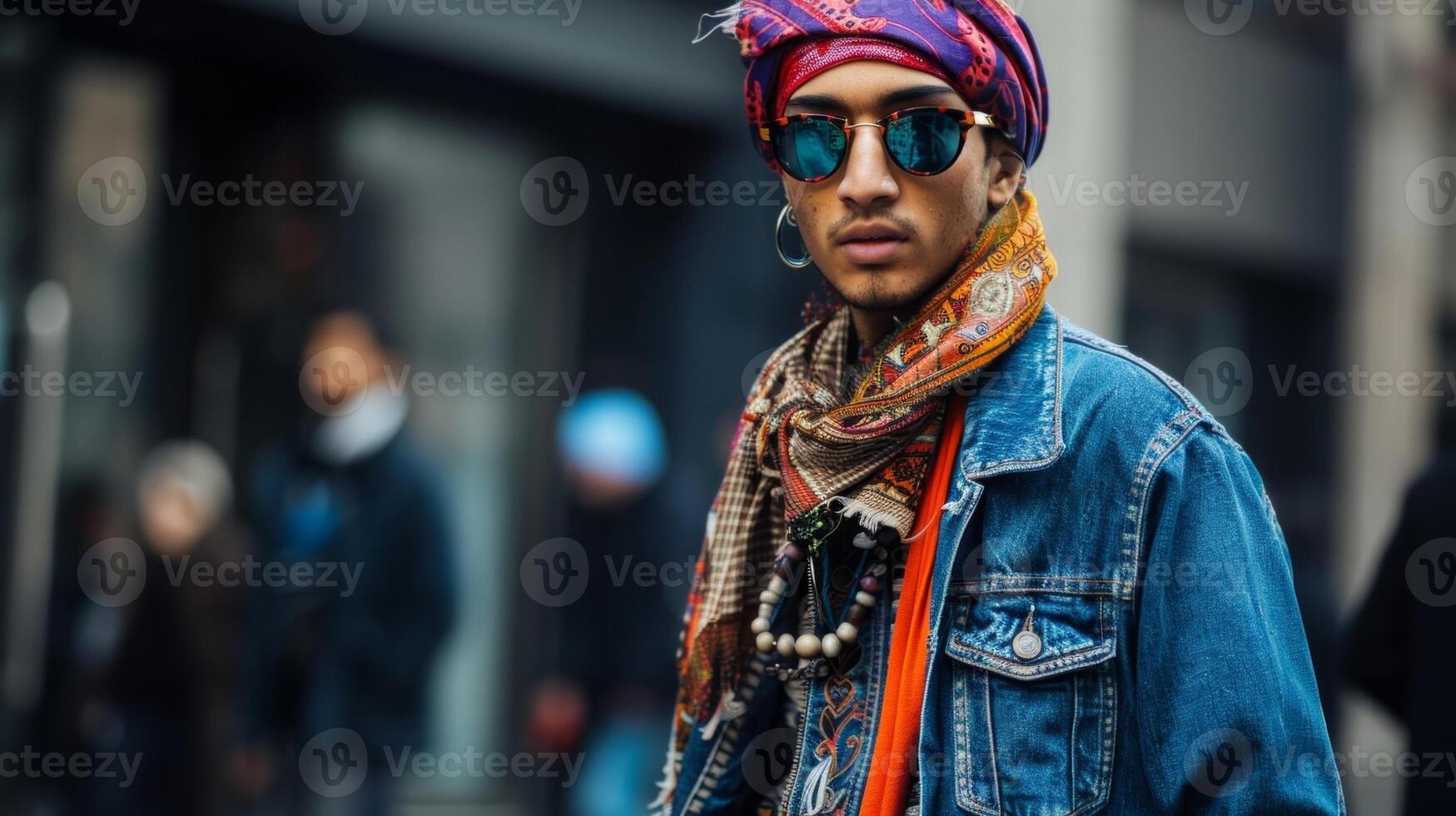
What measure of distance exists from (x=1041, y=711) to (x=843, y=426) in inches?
19.1

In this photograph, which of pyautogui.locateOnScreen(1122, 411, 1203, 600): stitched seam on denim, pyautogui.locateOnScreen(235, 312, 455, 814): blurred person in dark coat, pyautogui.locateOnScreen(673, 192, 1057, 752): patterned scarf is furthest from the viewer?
pyautogui.locateOnScreen(235, 312, 455, 814): blurred person in dark coat

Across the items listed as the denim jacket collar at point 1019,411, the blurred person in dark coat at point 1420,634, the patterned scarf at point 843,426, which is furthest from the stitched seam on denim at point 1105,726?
the blurred person in dark coat at point 1420,634

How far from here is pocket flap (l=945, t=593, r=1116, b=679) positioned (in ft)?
6.46

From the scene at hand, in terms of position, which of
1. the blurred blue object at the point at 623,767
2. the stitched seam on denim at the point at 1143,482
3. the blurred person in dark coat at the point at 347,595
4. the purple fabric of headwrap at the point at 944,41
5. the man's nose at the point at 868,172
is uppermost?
the purple fabric of headwrap at the point at 944,41

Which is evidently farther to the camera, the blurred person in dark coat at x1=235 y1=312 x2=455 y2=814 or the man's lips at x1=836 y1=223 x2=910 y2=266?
the blurred person in dark coat at x1=235 y1=312 x2=455 y2=814

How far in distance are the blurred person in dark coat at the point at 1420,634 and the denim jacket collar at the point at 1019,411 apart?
2.07 meters

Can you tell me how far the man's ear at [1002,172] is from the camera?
7.48 feet

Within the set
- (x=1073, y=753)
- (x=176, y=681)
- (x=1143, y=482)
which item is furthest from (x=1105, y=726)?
(x=176, y=681)

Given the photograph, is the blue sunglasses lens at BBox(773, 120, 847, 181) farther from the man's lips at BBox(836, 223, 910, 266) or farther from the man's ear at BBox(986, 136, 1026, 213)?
the man's ear at BBox(986, 136, 1026, 213)

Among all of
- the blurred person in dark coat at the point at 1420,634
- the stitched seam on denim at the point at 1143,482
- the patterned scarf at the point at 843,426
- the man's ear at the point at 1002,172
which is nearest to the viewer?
the stitched seam on denim at the point at 1143,482

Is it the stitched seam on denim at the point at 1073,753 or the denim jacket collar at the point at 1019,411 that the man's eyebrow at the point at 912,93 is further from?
the stitched seam on denim at the point at 1073,753

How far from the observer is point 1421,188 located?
1190 cm

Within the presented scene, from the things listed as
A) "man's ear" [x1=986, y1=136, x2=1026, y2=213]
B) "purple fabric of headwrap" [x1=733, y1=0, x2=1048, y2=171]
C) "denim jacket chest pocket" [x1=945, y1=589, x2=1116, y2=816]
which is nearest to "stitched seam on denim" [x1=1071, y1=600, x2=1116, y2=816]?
"denim jacket chest pocket" [x1=945, y1=589, x2=1116, y2=816]

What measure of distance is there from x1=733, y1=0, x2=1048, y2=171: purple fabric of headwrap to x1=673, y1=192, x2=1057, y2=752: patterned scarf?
0.15 metres
